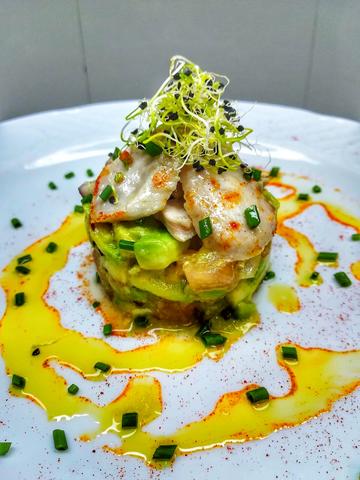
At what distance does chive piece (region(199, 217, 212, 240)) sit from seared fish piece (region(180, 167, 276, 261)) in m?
0.03

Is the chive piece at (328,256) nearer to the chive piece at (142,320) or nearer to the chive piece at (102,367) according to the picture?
the chive piece at (142,320)

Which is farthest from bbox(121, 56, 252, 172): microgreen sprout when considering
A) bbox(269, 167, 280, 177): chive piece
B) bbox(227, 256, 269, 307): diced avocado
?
bbox(269, 167, 280, 177): chive piece

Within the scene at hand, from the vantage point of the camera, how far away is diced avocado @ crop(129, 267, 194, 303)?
309cm

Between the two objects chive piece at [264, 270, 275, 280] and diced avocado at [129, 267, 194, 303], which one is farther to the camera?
chive piece at [264, 270, 275, 280]

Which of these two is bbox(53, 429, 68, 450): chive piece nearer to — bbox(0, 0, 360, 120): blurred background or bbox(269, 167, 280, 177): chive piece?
bbox(269, 167, 280, 177): chive piece

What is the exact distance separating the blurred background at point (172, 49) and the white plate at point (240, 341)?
94 cm

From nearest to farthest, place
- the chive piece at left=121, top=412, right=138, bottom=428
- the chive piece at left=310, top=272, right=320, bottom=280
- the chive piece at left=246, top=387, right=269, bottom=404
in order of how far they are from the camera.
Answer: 1. the chive piece at left=121, top=412, right=138, bottom=428
2. the chive piece at left=246, top=387, right=269, bottom=404
3. the chive piece at left=310, top=272, right=320, bottom=280

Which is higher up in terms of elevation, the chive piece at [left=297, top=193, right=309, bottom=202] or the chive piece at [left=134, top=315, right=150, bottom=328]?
the chive piece at [left=297, top=193, right=309, bottom=202]

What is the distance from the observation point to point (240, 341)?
10.5 feet

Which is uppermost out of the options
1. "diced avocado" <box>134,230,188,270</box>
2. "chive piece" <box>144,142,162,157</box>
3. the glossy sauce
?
"chive piece" <box>144,142,162,157</box>

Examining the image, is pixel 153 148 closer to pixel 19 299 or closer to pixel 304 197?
pixel 19 299

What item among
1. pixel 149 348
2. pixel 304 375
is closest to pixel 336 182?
pixel 304 375

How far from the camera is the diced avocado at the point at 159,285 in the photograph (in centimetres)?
309

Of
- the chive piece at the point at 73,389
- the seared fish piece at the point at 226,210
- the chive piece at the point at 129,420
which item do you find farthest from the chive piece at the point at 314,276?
the chive piece at the point at 73,389
